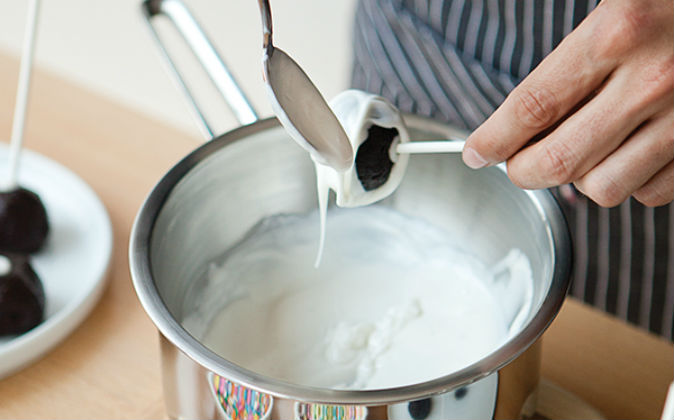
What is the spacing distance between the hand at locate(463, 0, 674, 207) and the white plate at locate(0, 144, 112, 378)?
41 centimetres

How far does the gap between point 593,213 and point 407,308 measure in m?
0.32

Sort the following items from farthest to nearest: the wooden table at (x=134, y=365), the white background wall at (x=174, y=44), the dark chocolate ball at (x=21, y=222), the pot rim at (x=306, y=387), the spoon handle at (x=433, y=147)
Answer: the white background wall at (x=174, y=44)
the dark chocolate ball at (x=21, y=222)
the wooden table at (x=134, y=365)
the spoon handle at (x=433, y=147)
the pot rim at (x=306, y=387)

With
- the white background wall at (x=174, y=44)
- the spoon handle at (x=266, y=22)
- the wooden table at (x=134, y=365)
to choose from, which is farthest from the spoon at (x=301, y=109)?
the white background wall at (x=174, y=44)

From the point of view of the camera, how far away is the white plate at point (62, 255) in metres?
0.68

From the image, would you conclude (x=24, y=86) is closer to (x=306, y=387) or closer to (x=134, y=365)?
(x=134, y=365)

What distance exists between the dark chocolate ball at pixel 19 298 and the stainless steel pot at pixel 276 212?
0.15 m

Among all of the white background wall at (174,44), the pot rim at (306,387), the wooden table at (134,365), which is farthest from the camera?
the white background wall at (174,44)

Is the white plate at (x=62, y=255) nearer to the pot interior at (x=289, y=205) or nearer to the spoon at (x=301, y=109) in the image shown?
the pot interior at (x=289, y=205)

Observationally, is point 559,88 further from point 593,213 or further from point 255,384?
point 593,213

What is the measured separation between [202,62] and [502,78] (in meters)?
0.33

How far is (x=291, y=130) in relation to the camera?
53cm

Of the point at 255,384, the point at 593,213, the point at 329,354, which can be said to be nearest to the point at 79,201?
the point at 329,354

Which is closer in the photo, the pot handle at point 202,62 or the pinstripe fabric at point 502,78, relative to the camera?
the pot handle at point 202,62

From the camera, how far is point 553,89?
0.49 meters
